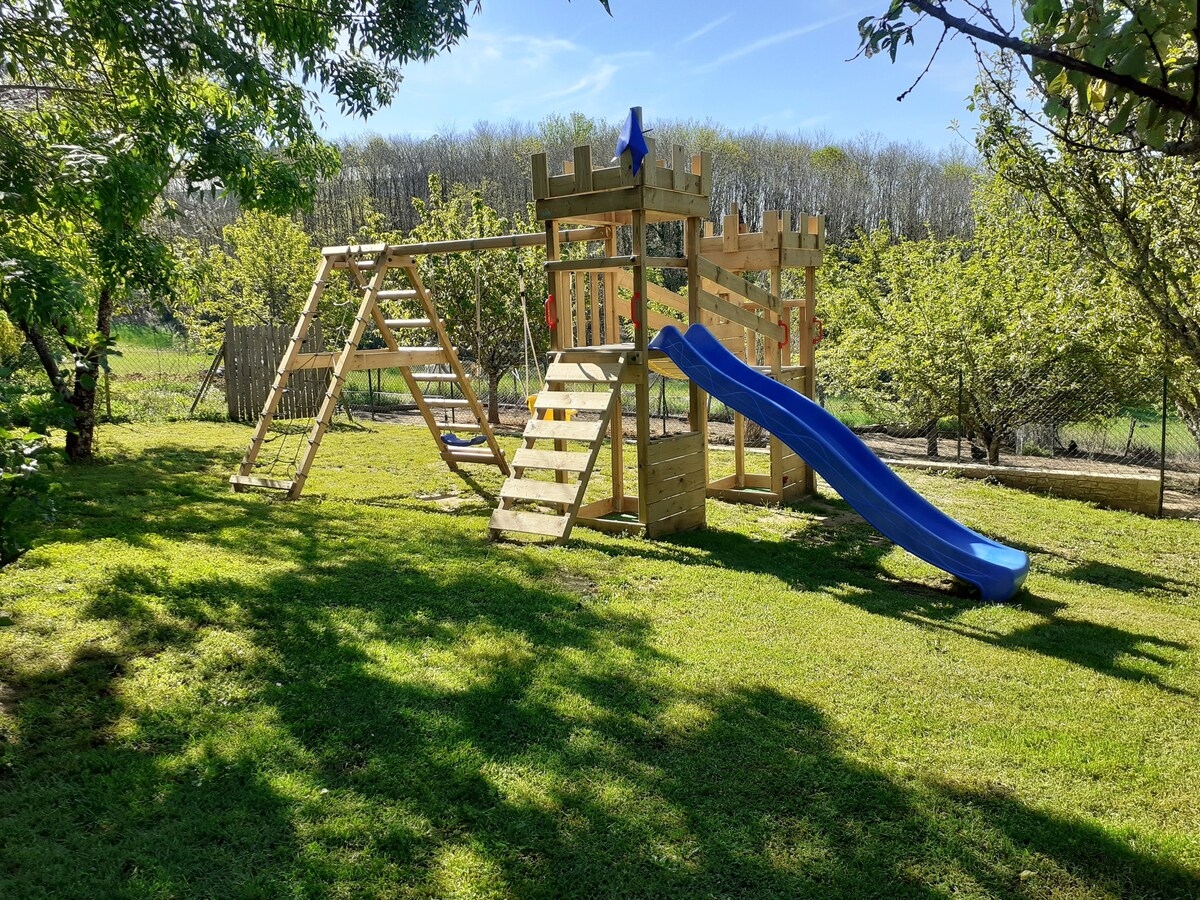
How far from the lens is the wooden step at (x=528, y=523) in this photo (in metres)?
6.94

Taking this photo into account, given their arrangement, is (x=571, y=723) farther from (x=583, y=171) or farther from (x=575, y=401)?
(x=583, y=171)

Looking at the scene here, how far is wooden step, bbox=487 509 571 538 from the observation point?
22.8 ft

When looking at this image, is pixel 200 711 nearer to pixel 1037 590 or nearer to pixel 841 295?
pixel 1037 590

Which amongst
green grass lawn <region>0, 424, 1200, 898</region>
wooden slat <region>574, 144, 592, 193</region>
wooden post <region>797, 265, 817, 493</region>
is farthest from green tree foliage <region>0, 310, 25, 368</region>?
wooden post <region>797, 265, 817, 493</region>

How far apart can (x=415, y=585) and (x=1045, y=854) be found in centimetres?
398

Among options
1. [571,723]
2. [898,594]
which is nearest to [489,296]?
[898,594]

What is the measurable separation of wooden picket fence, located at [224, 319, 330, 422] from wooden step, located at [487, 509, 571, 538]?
30.1 ft

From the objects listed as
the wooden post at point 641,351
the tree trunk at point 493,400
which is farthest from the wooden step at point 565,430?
the tree trunk at point 493,400

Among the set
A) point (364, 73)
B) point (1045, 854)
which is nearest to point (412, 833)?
point (1045, 854)

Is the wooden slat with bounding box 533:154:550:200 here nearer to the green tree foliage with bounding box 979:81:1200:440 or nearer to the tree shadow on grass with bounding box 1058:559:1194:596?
the green tree foliage with bounding box 979:81:1200:440

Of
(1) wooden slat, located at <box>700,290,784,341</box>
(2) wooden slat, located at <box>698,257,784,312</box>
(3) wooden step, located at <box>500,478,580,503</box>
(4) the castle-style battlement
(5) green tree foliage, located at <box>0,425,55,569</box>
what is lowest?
Answer: (3) wooden step, located at <box>500,478,580,503</box>

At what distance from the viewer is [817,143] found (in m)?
37.2

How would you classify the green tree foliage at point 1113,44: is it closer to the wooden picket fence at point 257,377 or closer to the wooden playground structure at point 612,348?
the wooden playground structure at point 612,348

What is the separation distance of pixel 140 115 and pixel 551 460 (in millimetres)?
4236
